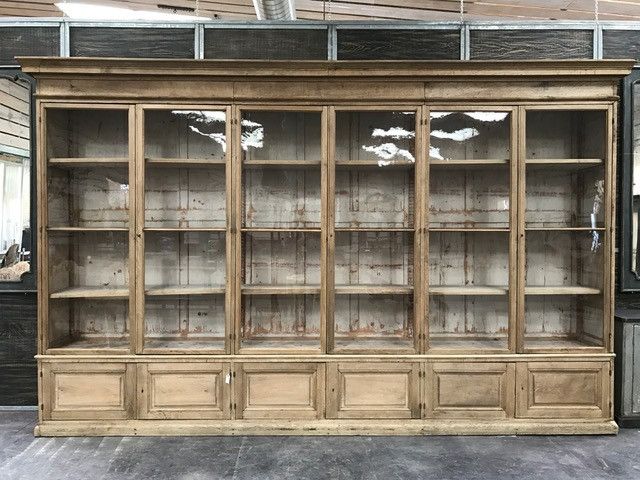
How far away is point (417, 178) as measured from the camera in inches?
124

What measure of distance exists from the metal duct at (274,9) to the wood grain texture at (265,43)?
14 centimetres

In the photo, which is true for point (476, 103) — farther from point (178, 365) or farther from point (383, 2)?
point (178, 365)

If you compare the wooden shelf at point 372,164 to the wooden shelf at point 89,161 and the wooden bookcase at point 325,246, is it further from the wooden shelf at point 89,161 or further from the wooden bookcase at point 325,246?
the wooden shelf at point 89,161

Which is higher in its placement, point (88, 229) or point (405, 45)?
point (405, 45)

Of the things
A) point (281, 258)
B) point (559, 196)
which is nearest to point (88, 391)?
point (281, 258)

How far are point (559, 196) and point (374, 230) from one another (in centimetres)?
149

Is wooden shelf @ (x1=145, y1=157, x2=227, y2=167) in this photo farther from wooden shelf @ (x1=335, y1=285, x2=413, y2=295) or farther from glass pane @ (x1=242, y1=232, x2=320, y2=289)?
wooden shelf @ (x1=335, y1=285, x2=413, y2=295)

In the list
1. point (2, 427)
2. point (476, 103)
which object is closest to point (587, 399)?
point (476, 103)

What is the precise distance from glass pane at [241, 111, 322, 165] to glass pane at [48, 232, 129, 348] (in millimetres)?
1168

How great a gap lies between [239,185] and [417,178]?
1.28 meters

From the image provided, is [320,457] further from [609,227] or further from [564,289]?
[609,227]

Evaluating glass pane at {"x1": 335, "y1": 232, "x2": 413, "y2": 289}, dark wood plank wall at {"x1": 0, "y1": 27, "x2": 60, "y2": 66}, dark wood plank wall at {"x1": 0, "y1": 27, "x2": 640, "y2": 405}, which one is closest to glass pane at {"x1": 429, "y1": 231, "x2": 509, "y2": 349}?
glass pane at {"x1": 335, "y1": 232, "x2": 413, "y2": 289}

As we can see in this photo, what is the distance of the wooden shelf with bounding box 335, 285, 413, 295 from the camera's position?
329 centimetres

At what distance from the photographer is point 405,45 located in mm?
3520
